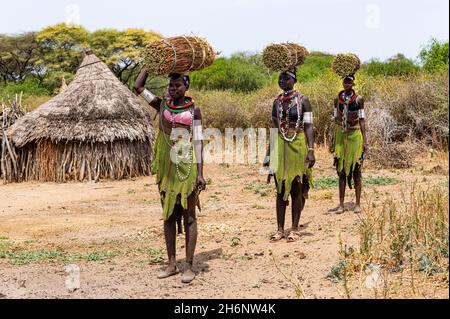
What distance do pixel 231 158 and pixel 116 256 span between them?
10.3 meters

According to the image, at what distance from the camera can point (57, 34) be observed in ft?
106

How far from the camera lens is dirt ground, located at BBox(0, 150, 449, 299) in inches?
189

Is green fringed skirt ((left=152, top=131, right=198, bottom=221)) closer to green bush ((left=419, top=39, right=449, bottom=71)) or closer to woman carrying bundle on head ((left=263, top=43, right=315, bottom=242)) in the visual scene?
woman carrying bundle on head ((left=263, top=43, right=315, bottom=242))

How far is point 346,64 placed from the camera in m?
7.62

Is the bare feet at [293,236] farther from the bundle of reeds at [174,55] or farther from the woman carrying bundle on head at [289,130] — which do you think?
the bundle of reeds at [174,55]

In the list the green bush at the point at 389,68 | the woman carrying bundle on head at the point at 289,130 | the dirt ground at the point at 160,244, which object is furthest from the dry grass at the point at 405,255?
the green bush at the point at 389,68

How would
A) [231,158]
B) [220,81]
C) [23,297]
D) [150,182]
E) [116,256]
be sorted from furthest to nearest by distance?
1. [220,81]
2. [231,158]
3. [150,182]
4. [116,256]
5. [23,297]

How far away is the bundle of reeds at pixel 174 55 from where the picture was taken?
4.88 metres

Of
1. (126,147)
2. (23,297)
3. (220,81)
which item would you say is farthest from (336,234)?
(220,81)

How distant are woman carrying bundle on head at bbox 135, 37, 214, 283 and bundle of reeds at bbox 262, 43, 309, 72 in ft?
4.32

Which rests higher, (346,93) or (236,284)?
(346,93)

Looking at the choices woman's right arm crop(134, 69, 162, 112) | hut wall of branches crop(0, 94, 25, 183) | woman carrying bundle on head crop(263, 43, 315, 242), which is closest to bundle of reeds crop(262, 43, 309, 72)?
woman carrying bundle on head crop(263, 43, 315, 242)

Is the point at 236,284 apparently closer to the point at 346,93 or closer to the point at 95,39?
the point at 346,93

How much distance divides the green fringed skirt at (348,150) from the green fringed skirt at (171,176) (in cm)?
303
